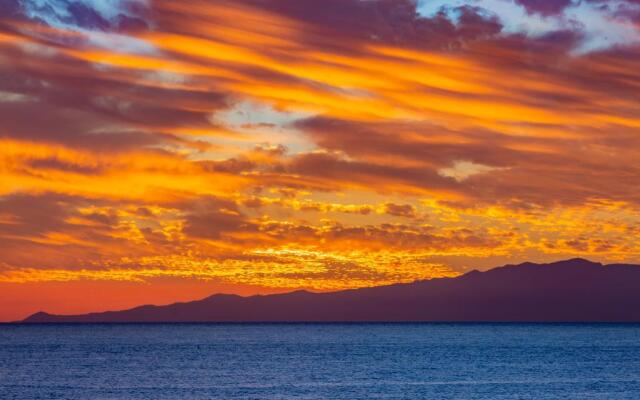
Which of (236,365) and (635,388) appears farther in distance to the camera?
(236,365)

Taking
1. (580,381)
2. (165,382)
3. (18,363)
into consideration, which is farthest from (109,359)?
(580,381)

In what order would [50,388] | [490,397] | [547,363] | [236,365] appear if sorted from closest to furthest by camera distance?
[490,397], [50,388], [236,365], [547,363]

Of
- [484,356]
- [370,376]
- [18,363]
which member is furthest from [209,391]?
[484,356]

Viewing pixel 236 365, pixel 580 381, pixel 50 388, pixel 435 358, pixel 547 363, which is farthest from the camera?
pixel 435 358

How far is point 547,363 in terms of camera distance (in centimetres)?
13888

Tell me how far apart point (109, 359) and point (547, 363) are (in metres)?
68.8

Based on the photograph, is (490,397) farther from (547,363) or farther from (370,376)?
(547,363)

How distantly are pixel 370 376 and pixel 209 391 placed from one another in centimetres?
2686

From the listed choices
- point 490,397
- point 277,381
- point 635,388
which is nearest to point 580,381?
point 635,388

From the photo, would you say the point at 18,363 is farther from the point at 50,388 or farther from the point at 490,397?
the point at 490,397

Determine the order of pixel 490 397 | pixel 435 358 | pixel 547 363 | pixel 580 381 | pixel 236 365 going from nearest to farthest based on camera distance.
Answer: pixel 490 397
pixel 580 381
pixel 236 365
pixel 547 363
pixel 435 358

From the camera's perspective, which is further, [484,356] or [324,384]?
[484,356]

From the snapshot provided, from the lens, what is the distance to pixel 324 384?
318 feet

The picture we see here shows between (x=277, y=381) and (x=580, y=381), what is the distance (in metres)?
34.7
